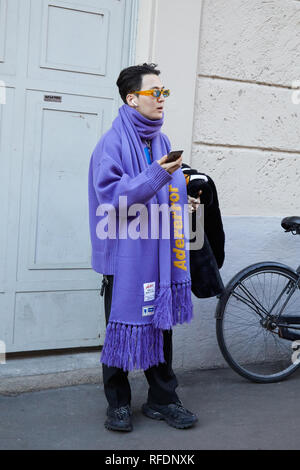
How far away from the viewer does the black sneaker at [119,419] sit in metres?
3.37

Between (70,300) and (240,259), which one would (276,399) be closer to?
(240,259)

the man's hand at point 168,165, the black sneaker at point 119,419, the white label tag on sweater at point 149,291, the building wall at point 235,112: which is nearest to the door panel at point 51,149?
the building wall at point 235,112

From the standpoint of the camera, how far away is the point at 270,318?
4.30 metres

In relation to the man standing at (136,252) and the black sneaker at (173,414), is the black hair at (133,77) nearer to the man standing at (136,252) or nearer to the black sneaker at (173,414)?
the man standing at (136,252)

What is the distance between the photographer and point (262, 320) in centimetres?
433

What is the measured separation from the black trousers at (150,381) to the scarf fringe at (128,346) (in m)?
0.11

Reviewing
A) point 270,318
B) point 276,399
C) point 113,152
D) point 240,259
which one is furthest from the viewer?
point 240,259

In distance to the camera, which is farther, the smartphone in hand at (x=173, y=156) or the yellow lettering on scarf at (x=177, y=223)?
the yellow lettering on scarf at (x=177, y=223)

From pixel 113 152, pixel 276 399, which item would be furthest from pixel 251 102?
pixel 276 399

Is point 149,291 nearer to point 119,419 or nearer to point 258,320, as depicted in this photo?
point 119,419

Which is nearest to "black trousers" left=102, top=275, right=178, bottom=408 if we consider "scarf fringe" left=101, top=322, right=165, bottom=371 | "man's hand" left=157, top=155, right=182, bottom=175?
"scarf fringe" left=101, top=322, right=165, bottom=371

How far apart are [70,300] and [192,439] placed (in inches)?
55.0

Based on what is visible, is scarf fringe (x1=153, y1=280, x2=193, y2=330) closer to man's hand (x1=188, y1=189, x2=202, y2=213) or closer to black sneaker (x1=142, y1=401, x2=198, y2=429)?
man's hand (x1=188, y1=189, x2=202, y2=213)

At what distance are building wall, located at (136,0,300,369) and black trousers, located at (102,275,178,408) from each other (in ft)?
2.90
